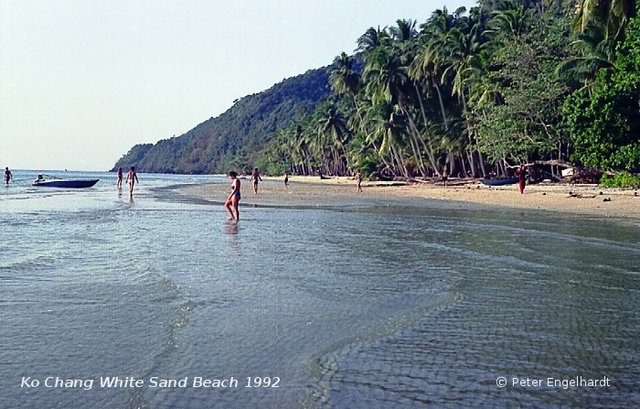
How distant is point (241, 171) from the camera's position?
140 meters

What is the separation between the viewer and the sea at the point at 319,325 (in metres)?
4.16

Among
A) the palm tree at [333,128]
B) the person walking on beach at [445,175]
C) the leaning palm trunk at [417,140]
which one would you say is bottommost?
the person walking on beach at [445,175]

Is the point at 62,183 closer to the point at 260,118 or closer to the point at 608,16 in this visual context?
the point at 608,16

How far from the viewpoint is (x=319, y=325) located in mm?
5930

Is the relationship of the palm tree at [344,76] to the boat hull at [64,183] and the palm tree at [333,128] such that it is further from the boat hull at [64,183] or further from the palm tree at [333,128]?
the boat hull at [64,183]

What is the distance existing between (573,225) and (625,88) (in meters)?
13.9

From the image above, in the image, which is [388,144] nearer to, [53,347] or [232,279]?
[232,279]

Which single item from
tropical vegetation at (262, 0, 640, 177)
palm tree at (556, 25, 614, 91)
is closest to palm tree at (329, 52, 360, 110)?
tropical vegetation at (262, 0, 640, 177)

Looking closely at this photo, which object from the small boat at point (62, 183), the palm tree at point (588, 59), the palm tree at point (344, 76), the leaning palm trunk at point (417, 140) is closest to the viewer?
the palm tree at point (588, 59)

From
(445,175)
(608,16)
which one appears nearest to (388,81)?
(445,175)

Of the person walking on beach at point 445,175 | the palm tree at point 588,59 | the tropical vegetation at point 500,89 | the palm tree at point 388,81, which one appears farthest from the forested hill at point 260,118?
the palm tree at point 588,59

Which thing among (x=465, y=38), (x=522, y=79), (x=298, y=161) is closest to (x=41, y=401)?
(x=522, y=79)

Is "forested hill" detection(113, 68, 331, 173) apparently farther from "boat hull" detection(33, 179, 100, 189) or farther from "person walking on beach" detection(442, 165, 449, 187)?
"boat hull" detection(33, 179, 100, 189)

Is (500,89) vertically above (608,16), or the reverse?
(608,16)
